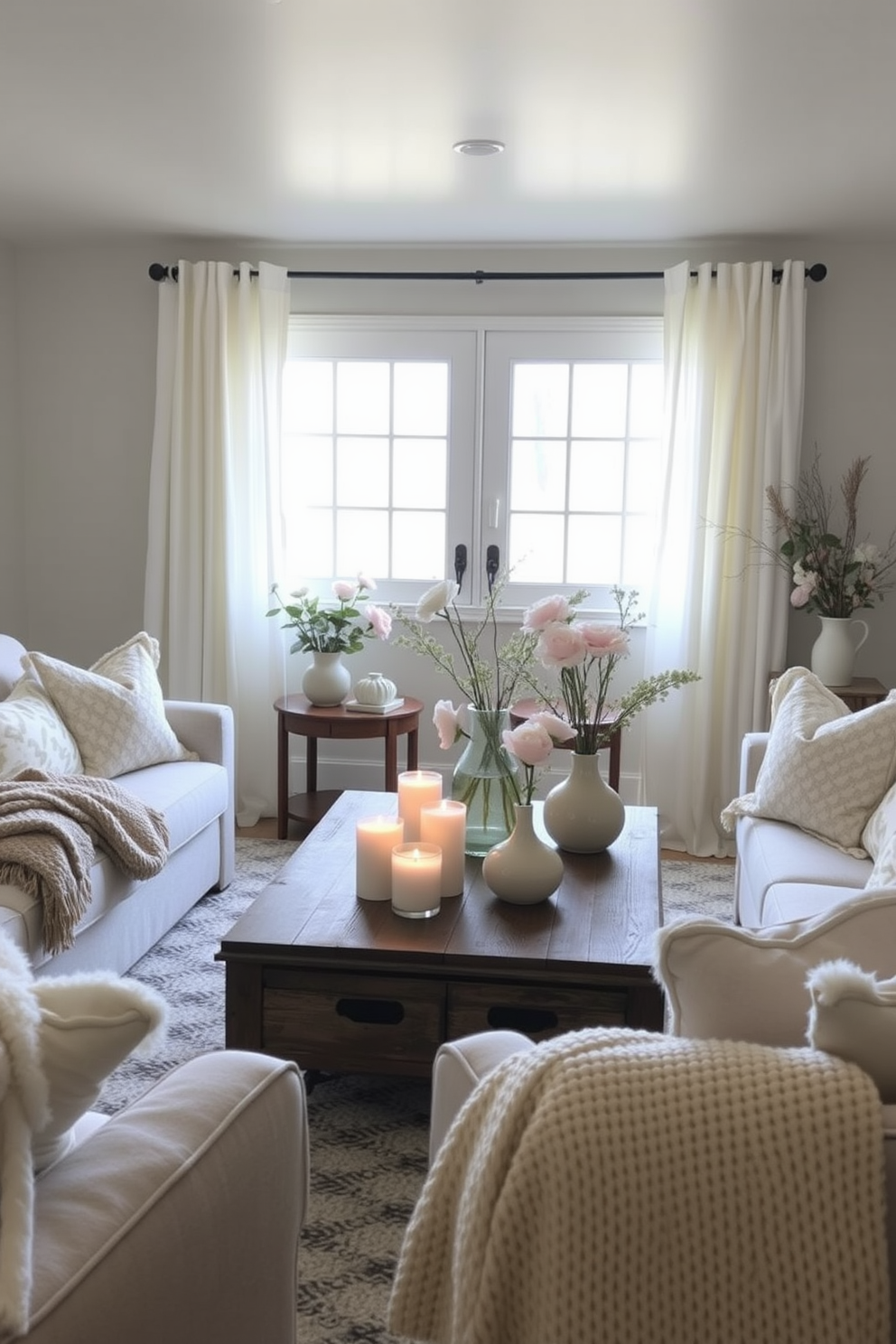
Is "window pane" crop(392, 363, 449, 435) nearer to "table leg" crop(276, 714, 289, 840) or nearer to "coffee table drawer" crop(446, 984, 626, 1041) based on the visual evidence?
"table leg" crop(276, 714, 289, 840)

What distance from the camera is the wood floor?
4.52 m

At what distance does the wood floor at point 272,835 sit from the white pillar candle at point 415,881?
218cm

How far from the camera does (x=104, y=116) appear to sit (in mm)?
3213

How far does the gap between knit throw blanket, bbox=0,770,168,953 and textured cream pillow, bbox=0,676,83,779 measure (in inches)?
3.1

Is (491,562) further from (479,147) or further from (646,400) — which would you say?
(479,147)

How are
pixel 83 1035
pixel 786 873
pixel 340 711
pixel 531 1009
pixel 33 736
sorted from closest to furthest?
pixel 83 1035 → pixel 531 1009 → pixel 786 873 → pixel 33 736 → pixel 340 711

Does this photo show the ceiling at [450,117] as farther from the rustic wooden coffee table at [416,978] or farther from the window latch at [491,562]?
the rustic wooden coffee table at [416,978]

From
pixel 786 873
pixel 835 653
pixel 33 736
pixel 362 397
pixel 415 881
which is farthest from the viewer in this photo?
pixel 362 397

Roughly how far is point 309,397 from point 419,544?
77cm

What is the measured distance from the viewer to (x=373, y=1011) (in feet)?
7.80

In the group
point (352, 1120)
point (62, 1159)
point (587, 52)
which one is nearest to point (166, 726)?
point (352, 1120)

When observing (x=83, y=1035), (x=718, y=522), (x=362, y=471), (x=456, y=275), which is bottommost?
(x=83, y=1035)

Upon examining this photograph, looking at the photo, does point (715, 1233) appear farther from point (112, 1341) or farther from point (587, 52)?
point (587, 52)

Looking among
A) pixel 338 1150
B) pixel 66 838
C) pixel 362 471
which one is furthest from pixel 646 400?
pixel 338 1150
